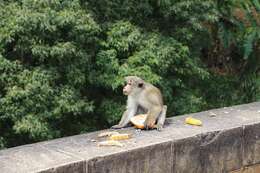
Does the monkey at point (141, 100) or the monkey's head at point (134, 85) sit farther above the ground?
the monkey's head at point (134, 85)

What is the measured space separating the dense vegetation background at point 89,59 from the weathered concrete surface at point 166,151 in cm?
→ 145

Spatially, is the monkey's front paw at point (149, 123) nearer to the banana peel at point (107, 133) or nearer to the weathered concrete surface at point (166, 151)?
the weathered concrete surface at point (166, 151)

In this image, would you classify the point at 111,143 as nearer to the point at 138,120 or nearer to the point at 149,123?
the point at 149,123

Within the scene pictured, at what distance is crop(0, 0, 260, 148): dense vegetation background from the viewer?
6234mm

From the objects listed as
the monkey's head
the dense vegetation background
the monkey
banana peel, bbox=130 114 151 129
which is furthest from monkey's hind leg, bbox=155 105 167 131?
the dense vegetation background

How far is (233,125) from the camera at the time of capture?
5.23 m

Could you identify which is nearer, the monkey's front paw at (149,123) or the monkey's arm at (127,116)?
the monkey's front paw at (149,123)

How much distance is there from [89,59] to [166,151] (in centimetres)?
267

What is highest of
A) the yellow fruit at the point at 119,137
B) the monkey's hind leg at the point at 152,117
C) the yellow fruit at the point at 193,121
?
the monkey's hind leg at the point at 152,117

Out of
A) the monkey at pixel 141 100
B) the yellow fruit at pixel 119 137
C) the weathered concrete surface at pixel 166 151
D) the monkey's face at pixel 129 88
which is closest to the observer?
the weathered concrete surface at pixel 166 151

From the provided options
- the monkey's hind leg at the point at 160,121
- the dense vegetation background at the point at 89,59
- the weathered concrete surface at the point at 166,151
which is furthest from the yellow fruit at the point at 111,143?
the dense vegetation background at the point at 89,59

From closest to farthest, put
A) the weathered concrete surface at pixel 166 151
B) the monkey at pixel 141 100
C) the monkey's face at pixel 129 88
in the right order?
1. the weathered concrete surface at pixel 166 151
2. the monkey at pixel 141 100
3. the monkey's face at pixel 129 88

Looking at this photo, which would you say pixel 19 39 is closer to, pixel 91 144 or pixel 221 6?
pixel 91 144

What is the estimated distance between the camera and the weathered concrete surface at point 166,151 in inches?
162
